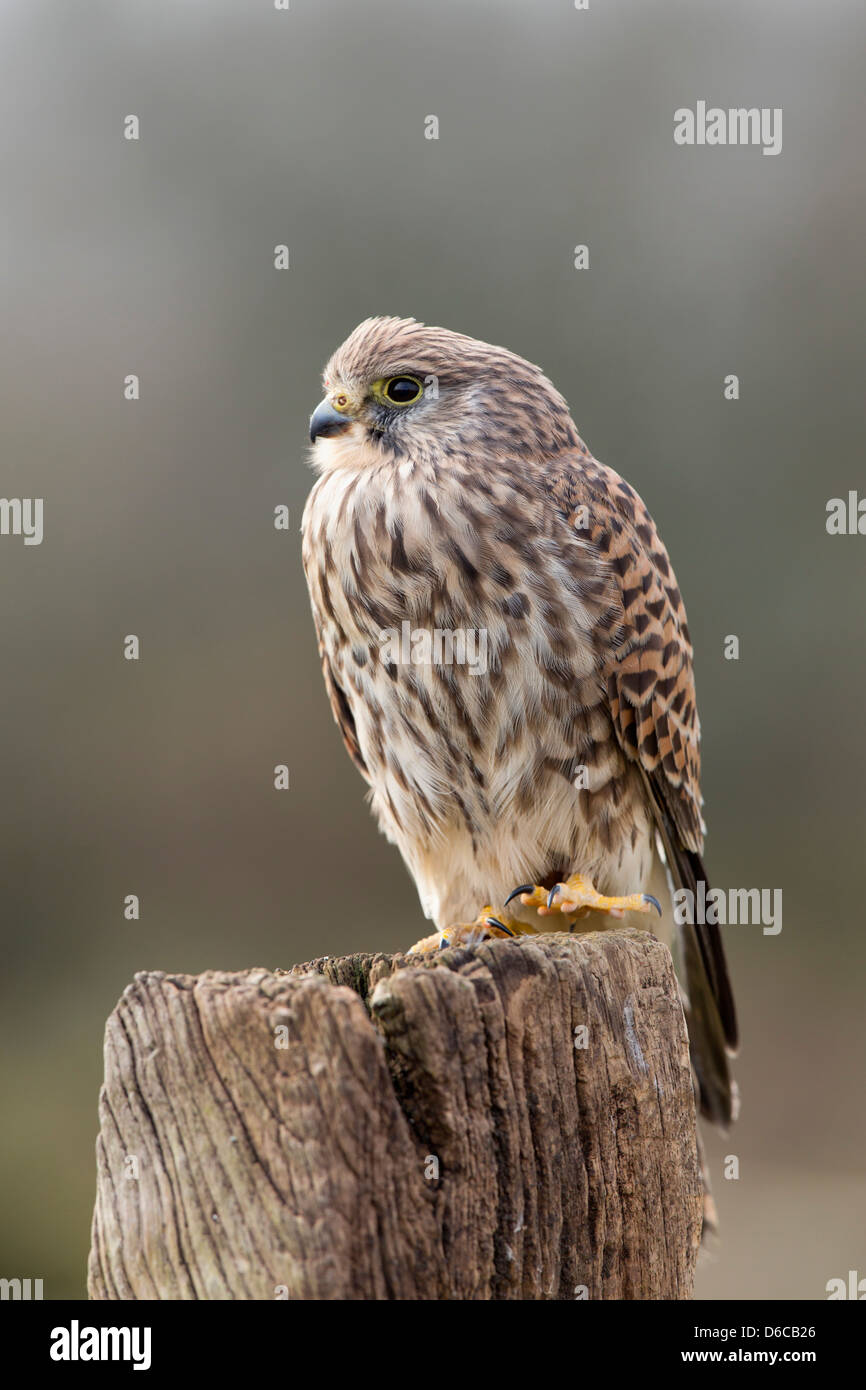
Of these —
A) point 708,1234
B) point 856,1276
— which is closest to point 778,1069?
point 856,1276

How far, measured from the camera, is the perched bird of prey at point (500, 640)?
118 inches

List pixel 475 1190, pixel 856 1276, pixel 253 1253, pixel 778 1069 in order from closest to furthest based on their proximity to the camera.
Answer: pixel 253 1253 → pixel 475 1190 → pixel 856 1276 → pixel 778 1069

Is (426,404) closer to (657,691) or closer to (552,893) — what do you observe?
(657,691)

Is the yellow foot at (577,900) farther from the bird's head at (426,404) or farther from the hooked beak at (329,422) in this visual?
the hooked beak at (329,422)

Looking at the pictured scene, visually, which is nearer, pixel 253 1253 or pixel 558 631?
pixel 253 1253

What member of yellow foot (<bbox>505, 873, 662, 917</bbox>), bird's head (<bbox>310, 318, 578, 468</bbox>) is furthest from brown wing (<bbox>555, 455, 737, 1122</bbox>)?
yellow foot (<bbox>505, 873, 662, 917</bbox>)

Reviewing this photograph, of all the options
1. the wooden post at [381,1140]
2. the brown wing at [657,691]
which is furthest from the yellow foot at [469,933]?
the wooden post at [381,1140]

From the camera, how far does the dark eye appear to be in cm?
319

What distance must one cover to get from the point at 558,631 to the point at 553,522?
282mm

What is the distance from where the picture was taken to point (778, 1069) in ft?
24.4

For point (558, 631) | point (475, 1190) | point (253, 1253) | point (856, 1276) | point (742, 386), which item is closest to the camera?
point (253, 1253)

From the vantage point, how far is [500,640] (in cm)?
299

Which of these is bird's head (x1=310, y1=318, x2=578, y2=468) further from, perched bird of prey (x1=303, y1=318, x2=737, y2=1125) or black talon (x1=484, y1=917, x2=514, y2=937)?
black talon (x1=484, y1=917, x2=514, y2=937)
